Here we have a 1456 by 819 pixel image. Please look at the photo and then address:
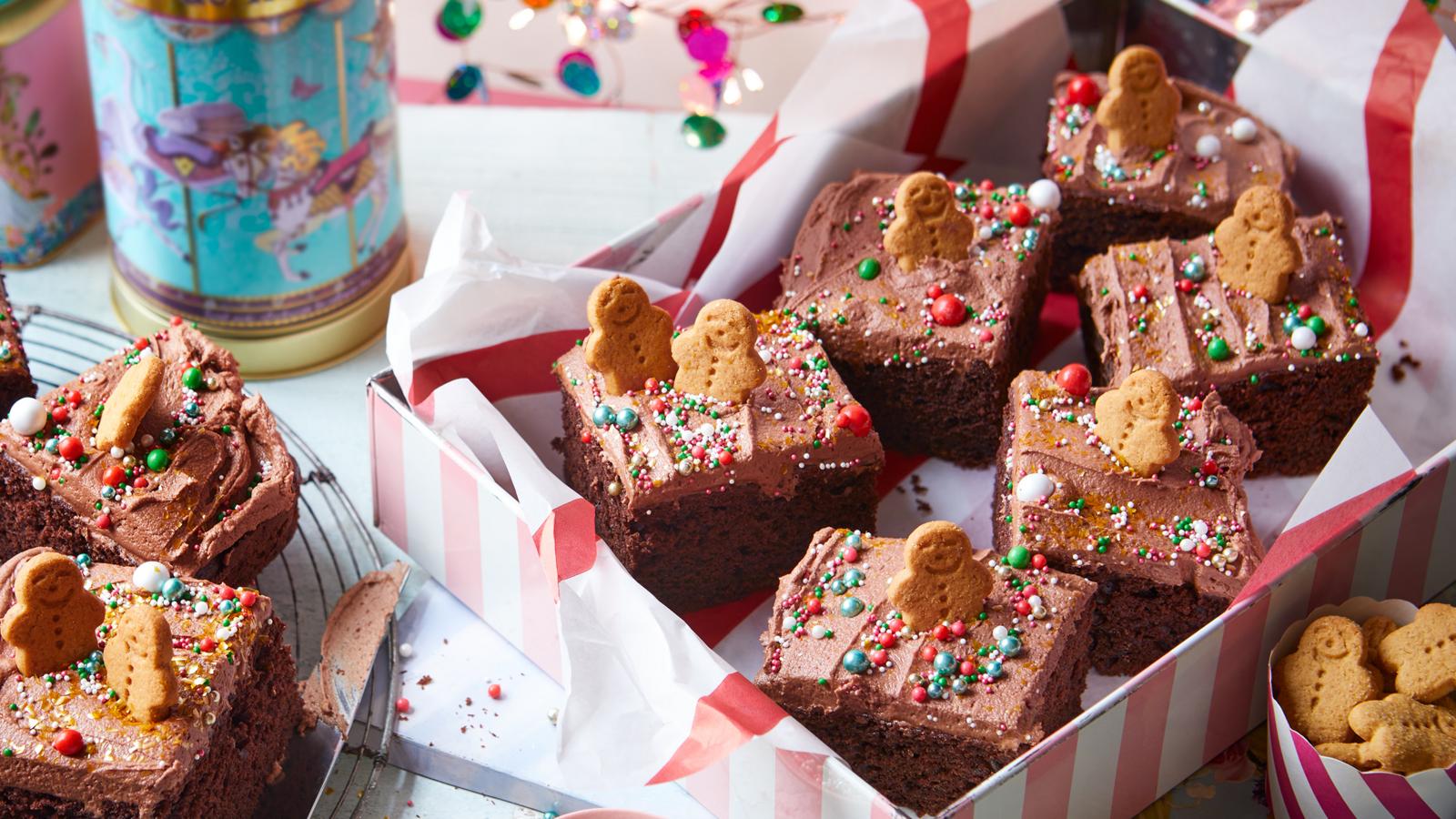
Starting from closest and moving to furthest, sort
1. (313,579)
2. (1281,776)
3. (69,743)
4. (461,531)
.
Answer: (69,743), (1281,776), (461,531), (313,579)

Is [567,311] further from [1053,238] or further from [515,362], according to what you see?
[1053,238]

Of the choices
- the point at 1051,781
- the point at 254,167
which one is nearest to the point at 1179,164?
the point at 1051,781

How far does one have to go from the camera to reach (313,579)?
4.11m

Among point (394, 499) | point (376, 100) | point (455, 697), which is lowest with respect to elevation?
point (455, 697)

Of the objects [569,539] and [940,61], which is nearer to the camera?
[569,539]

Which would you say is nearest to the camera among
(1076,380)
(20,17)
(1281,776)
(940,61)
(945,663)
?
(945,663)

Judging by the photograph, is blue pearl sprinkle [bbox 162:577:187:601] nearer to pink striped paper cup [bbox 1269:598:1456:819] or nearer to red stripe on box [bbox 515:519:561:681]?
red stripe on box [bbox 515:519:561:681]

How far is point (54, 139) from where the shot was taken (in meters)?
4.84

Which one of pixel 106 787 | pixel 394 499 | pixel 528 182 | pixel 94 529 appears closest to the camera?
pixel 106 787

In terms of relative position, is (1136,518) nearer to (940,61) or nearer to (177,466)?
(940,61)

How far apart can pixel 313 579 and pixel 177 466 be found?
54cm

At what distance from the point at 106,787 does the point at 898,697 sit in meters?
1.61

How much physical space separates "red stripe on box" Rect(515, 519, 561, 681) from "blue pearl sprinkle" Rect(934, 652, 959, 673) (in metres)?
0.86

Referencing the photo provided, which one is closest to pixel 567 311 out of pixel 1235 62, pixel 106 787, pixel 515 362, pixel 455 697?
pixel 515 362
